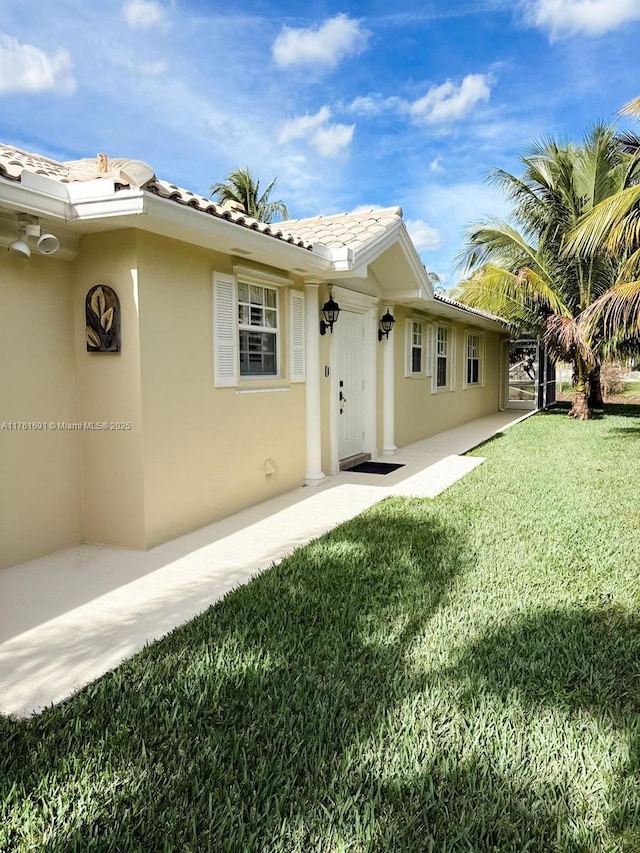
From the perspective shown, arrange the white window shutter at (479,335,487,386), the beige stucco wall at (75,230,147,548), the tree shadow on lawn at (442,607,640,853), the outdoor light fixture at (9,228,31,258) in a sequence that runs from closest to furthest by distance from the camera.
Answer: the tree shadow on lawn at (442,607,640,853) < the outdoor light fixture at (9,228,31,258) < the beige stucco wall at (75,230,147,548) < the white window shutter at (479,335,487,386)

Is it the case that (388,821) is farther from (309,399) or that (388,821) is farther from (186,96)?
(186,96)

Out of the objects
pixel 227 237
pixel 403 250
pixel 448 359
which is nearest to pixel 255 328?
pixel 227 237

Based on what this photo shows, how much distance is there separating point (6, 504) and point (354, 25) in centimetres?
1219

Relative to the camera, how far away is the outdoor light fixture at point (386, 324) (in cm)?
1131

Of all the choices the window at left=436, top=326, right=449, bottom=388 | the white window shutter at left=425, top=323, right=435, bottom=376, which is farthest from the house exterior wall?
the window at left=436, top=326, right=449, bottom=388

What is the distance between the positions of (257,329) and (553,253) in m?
12.7

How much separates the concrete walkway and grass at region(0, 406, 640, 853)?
272 mm

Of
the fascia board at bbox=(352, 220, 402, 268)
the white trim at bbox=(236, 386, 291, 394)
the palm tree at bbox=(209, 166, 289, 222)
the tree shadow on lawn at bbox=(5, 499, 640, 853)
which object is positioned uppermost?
the palm tree at bbox=(209, 166, 289, 222)

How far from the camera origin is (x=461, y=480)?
29.4 feet

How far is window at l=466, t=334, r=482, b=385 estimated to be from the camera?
19181 millimetres

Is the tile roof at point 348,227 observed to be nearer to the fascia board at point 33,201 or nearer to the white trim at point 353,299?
the white trim at point 353,299

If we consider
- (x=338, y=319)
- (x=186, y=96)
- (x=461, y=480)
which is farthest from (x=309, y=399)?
(x=186, y=96)

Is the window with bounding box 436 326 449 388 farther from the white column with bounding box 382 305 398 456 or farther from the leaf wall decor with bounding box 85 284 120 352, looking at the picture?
the leaf wall decor with bounding box 85 284 120 352

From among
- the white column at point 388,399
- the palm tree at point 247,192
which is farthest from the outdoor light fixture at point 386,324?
the palm tree at point 247,192
